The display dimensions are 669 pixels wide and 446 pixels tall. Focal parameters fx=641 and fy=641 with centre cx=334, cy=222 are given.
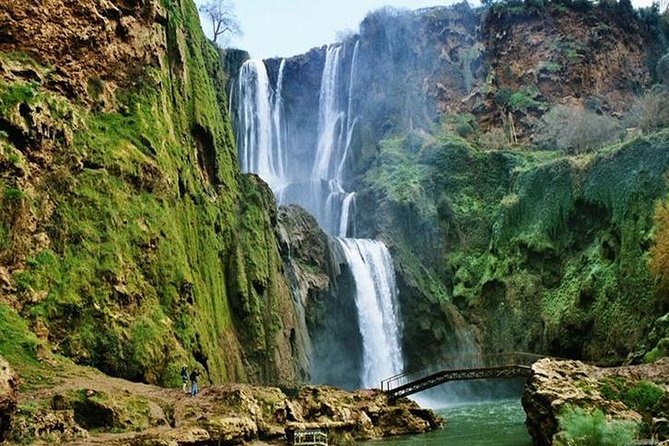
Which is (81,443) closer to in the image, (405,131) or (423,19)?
(405,131)

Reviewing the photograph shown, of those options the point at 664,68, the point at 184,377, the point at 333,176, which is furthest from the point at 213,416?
the point at 664,68

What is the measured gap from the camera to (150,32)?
A: 33000 mm

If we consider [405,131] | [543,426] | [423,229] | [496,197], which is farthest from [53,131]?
[405,131]

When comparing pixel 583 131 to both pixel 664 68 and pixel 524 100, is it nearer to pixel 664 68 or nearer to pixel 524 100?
pixel 524 100

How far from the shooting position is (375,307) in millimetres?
44594

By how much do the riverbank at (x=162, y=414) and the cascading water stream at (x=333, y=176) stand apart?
52.8 ft

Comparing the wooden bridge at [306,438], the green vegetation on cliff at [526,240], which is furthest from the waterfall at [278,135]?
the wooden bridge at [306,438]

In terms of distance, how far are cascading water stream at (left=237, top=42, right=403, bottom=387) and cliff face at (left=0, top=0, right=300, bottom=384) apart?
8.28 metres

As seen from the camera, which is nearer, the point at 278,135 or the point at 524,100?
the point at 524,100

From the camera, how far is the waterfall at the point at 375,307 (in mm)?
43031

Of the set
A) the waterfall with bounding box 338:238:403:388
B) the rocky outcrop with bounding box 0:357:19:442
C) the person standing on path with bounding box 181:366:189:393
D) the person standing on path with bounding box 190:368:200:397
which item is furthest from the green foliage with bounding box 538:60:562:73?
the rocky outcrop with bounding box 0:357:19:442

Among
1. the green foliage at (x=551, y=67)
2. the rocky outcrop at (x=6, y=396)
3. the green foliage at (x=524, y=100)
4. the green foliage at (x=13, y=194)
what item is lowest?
the rocky outcrop at (x=6, y=396)

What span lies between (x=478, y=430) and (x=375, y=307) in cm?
Answer: 1731

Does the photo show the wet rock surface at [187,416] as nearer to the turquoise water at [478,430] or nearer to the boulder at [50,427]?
the boulder at [50,427]
